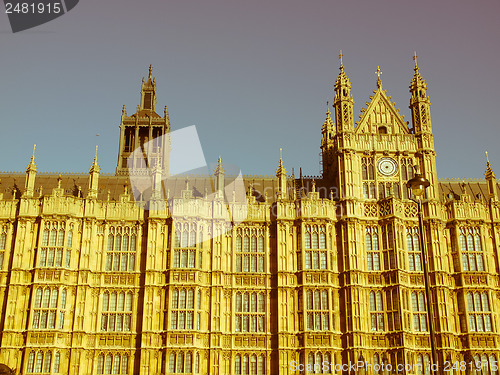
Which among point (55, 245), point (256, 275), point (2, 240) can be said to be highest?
point (2, 240)

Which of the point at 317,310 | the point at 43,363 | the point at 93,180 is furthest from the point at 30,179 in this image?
the point at 317,310

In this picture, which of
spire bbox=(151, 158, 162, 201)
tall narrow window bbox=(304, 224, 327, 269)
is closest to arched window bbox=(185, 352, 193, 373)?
tall narrow window bbox=(304, 224, 327, 269)

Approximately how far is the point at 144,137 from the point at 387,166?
2676 cm

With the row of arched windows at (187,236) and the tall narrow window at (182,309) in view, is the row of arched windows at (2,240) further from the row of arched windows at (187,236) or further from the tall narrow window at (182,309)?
the tall narrow window at (182,309)

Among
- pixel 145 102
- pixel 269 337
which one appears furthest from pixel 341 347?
pixel 145 102

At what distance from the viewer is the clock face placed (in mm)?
54875

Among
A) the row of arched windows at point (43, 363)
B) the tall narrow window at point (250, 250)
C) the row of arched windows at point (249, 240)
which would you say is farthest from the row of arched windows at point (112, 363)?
the row of arched windows at point (249, 240)

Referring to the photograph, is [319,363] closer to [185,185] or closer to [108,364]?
[108,364]

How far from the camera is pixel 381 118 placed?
188 feet

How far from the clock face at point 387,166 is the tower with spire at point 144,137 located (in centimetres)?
2071

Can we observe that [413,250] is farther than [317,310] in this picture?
Yes

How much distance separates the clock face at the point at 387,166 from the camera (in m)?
54.9

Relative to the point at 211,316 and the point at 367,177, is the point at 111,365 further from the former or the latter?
the point at 367,177

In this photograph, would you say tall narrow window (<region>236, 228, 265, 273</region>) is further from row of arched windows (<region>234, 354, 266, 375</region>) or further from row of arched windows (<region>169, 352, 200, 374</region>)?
row of arched windows (<region>169, 352, 200, 374</region>)
